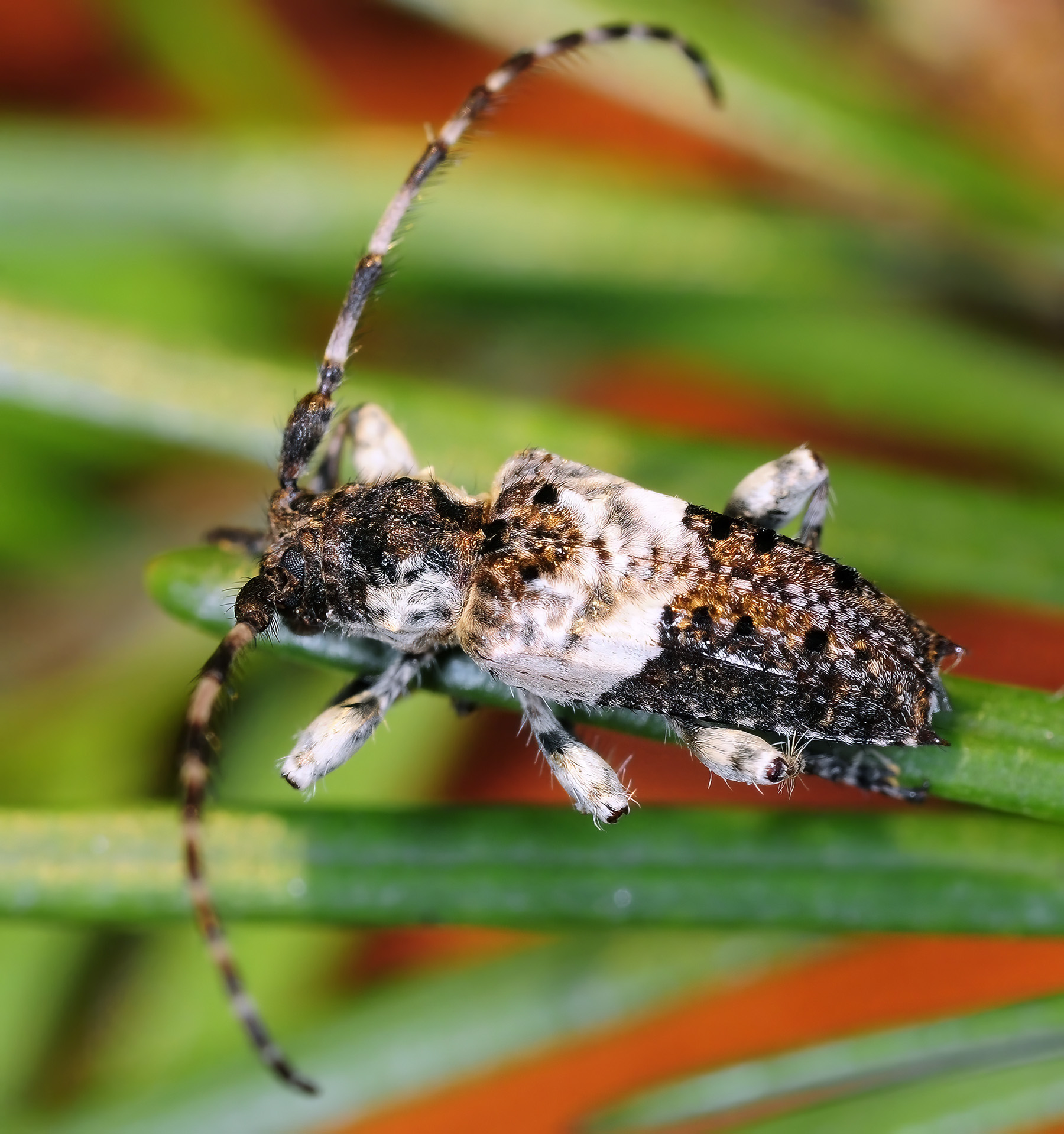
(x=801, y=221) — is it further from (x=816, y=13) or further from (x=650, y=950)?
(x=650, y=950)

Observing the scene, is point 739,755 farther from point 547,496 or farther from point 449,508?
point 449,508

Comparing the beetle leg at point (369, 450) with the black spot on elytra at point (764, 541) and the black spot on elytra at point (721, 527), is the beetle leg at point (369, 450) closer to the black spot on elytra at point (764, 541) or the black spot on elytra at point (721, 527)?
the black spot on elytra at point (721, 527)

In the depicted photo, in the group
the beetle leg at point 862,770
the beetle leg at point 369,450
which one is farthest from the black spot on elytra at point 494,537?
the beetle leg at point 862,770

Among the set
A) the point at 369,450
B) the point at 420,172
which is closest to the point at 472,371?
the point at 369,450

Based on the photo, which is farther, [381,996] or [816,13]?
[816,13]

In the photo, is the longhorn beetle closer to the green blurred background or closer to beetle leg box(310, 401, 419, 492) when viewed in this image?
beetle leg box(310, 401, 419, 492)

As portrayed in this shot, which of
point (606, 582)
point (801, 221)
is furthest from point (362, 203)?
point (606, 582)
